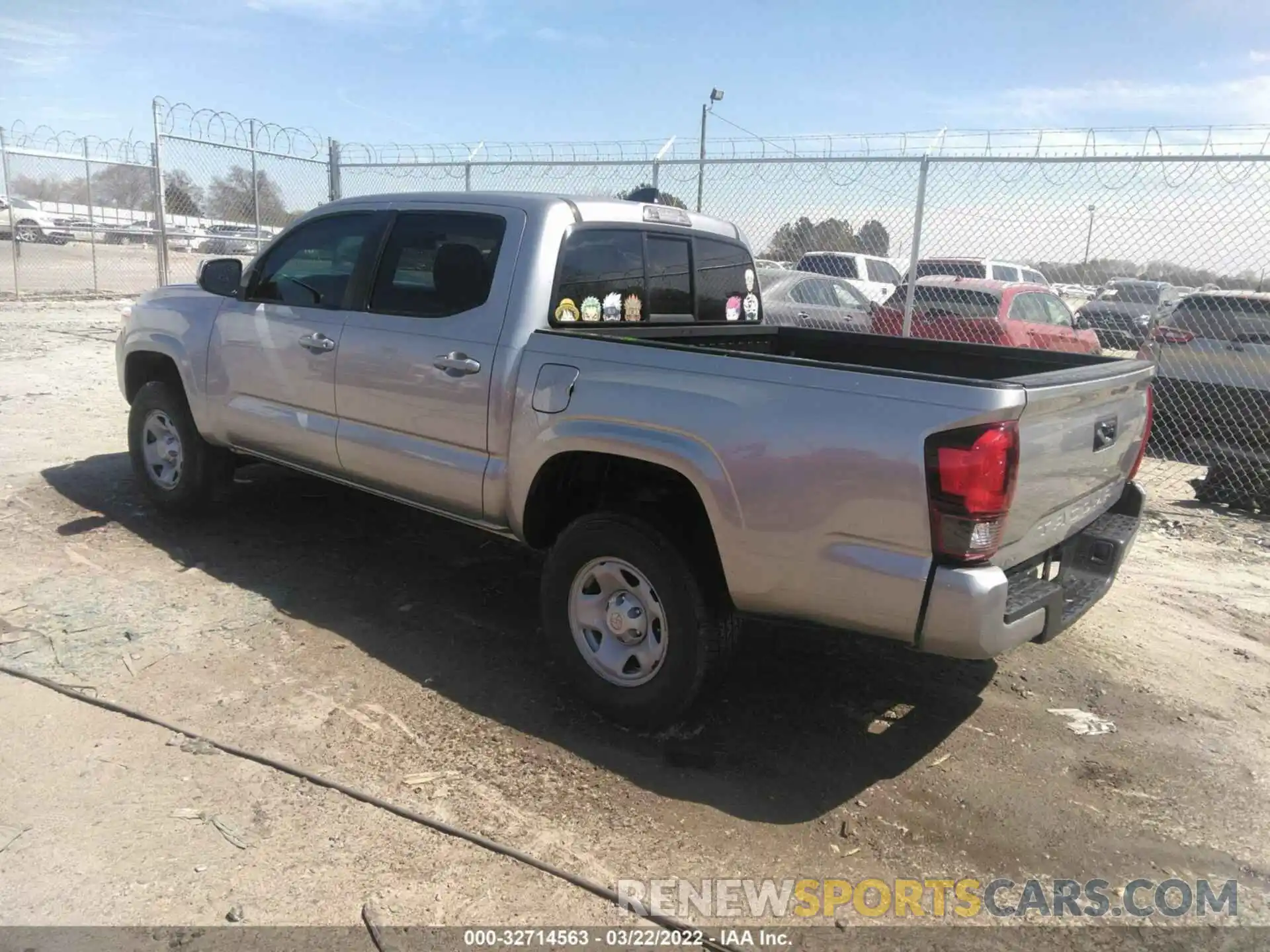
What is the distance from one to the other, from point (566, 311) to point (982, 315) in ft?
21.4

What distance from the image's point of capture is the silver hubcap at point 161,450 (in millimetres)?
5664

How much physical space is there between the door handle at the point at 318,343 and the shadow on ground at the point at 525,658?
1.24m

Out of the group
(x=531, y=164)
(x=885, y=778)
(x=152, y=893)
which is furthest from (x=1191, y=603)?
(x=531, y=164)

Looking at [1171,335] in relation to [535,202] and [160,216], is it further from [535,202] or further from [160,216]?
[160,216]

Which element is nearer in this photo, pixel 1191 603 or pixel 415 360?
pixel 415 360

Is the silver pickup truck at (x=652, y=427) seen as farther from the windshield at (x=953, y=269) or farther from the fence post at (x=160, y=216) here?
the fence post at (x=160, y=216)

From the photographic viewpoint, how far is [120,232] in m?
16.0

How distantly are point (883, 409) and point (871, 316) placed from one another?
24.0 feet

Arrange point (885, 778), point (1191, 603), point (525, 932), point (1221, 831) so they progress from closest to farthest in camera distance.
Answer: point (525, 932)
point (1221, 831)
point (885, 778)
point (1191, 603)

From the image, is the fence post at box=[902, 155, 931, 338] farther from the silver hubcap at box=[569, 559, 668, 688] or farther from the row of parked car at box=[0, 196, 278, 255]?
the row of parked car at box=[0, 196, 278, 255]

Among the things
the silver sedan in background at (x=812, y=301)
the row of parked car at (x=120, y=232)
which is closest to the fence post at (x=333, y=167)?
the row of parked car at (x=120, y=232)

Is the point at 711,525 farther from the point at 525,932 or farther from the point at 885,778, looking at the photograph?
the point at 525,932

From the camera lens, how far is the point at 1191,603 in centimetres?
525

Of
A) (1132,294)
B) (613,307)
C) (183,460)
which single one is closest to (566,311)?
(613,307)
